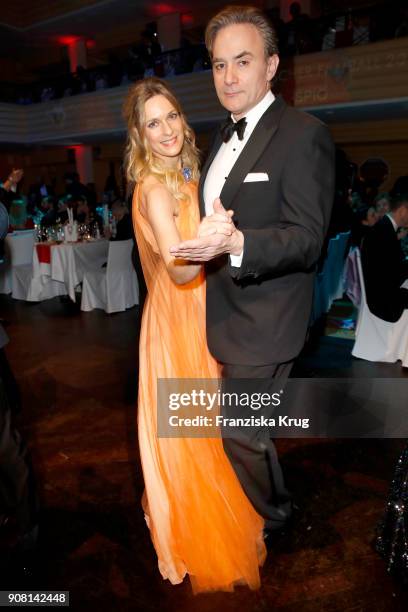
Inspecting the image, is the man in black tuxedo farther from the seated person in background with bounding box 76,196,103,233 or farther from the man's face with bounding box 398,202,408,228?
the seated person in background with bounding box 76,196,103,233

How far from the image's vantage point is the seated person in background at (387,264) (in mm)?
3670

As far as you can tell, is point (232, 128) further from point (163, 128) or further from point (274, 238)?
point (274, 238)

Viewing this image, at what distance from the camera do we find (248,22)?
1447mm

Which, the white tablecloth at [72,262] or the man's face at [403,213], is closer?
the man's face at [403,213]

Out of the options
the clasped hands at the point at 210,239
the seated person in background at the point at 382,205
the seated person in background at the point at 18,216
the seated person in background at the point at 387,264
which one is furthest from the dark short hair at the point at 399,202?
the seated person in background at the point at 18,216

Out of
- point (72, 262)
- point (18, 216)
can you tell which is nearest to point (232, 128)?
point (72, 262)

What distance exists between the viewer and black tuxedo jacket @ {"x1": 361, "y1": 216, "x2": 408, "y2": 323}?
3666mm

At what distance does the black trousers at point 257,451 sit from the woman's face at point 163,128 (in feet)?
2.67

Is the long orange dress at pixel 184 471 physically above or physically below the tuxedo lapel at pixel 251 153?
below

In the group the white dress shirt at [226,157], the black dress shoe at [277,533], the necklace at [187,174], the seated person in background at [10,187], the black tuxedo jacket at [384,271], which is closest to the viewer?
the white dress shirt at [226,157]

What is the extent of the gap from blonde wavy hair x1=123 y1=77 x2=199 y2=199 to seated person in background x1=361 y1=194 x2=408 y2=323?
7.76ft

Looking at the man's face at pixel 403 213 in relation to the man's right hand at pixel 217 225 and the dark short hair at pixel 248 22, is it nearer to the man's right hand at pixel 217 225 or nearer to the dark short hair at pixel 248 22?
the dark short hair at pixel 248 22

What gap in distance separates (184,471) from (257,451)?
288 mm

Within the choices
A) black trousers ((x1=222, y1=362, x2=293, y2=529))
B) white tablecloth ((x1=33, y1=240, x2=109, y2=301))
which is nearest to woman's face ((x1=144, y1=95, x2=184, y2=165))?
black trousers ((x1=222, y1=362, x2=293, y2=529))
